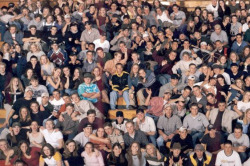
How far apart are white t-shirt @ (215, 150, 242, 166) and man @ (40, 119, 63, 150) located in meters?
2.82

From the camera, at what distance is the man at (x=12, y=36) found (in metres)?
16.1

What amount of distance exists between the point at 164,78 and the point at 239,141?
8.22 feet

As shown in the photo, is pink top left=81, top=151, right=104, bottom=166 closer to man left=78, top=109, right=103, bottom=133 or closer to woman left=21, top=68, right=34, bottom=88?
man left=78, top=109, right=103, bottom=133

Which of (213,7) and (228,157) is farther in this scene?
(213,7)

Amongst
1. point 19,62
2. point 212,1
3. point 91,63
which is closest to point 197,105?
point 91,63

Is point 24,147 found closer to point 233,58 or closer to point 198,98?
point 198,98

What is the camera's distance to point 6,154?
40.7 feet

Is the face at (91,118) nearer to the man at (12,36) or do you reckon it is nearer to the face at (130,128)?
the face at (130,128)

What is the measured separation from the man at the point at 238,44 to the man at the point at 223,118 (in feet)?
10.1

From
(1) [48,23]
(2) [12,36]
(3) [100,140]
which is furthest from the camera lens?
(1) [48,23]

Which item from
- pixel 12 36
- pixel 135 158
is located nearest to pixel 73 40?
pixel 12 36

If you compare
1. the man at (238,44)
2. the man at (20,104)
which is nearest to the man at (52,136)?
the man at (20,104)

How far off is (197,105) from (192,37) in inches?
141

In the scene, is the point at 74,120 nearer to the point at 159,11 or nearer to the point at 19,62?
the point at 19,62
